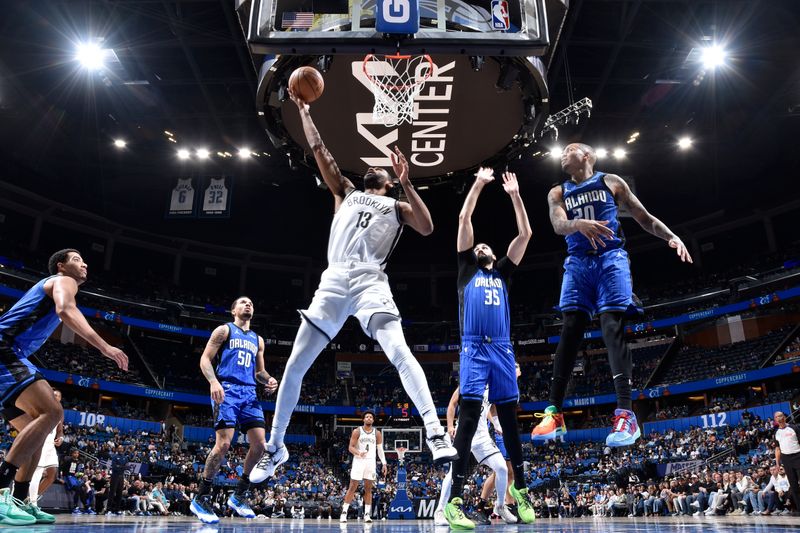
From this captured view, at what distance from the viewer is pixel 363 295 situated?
4.14 meters

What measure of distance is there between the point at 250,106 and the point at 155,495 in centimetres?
1299

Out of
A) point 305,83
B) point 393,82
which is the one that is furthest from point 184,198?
point 305,83

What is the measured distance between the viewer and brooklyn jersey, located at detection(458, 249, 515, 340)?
555 cm

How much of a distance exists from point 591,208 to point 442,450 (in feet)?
7.26

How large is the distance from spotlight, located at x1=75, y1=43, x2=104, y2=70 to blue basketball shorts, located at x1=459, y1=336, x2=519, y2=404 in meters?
17.6

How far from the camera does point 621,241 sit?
441 centimetres

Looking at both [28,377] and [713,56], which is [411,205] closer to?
[28,377]

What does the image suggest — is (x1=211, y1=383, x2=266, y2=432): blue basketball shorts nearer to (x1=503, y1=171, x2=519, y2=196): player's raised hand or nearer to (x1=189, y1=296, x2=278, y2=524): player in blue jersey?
(x1=189, y1=296, x2=278, y2=524): player in blue jersey

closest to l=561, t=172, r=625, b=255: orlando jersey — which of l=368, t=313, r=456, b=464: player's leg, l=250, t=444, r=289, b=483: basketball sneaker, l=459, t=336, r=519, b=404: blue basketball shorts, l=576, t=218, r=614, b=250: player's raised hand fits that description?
l=576, t=218, r=614, b=250: player's raised hand

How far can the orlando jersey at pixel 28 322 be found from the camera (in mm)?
4668

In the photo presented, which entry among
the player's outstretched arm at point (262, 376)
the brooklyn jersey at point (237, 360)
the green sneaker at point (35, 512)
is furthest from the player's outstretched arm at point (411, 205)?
the green sneaker at point (35, 512)

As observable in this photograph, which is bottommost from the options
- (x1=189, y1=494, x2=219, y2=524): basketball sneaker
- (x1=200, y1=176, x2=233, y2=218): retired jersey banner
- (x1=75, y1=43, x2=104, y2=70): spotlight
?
(x1=189, y1=494, x2=219, y2=524): basketball sneaker

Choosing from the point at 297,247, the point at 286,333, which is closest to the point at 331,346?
A: the point at 286,333

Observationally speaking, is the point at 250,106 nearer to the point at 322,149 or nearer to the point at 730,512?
the point at 322,149
